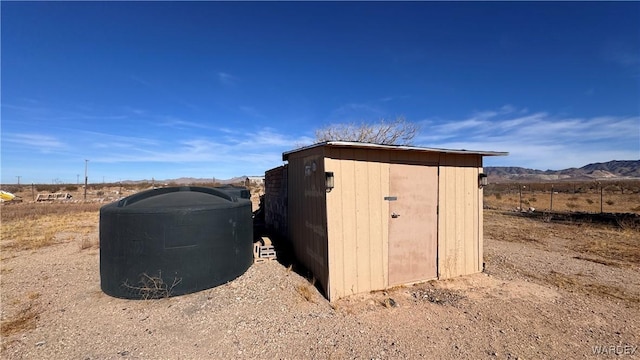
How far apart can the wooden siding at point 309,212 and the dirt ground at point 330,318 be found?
17.4 inches

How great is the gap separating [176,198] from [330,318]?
3.13 meters

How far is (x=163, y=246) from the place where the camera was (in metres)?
4.37

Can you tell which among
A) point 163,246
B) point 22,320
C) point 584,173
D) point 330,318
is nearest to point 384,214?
point 330,318

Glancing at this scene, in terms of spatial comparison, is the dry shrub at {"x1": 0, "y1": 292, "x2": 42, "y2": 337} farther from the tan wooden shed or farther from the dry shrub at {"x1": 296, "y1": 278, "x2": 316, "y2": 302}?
the tan wooden shed

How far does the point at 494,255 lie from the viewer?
701cm

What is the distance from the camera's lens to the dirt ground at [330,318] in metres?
3.12

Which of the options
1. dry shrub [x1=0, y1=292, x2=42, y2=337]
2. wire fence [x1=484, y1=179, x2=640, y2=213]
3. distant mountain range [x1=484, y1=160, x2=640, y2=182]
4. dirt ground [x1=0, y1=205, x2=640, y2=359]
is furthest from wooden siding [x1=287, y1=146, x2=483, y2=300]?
distant mountain range [x1=484, y1=160, x2=640, y2=182]

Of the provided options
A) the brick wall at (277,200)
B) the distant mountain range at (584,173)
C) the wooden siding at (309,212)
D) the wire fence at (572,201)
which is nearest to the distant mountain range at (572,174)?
the distant mountain range at (584,173)

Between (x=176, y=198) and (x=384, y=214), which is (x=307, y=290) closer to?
(x=384, y=214)

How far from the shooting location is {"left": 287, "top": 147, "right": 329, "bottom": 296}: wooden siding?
457 cm

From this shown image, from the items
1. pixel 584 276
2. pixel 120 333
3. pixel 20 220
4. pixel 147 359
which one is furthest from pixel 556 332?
pixel 20 220

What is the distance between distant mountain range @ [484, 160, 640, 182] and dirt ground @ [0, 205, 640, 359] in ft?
377

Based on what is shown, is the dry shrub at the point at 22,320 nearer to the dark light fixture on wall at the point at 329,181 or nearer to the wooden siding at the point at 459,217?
the dark light fixture on wall at the point at 329,181

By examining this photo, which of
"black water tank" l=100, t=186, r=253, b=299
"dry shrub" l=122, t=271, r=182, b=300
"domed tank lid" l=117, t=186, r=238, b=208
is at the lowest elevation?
"dry shrub" l=122, t=271, r=182, b=300
